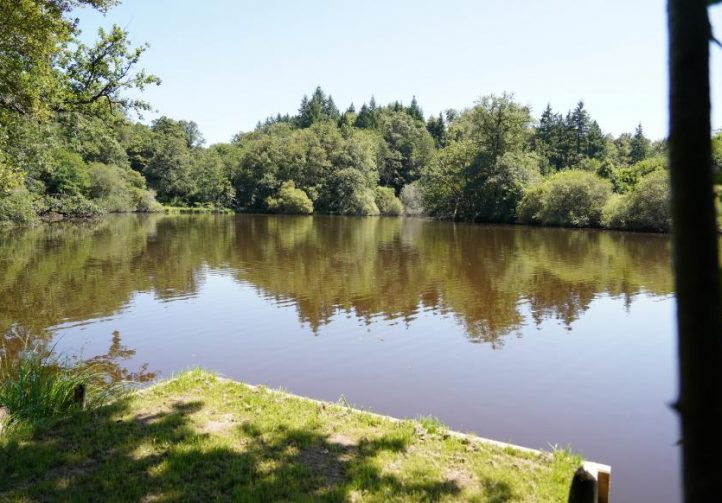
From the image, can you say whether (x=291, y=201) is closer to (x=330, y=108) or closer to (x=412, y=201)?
(x=412, y=201)

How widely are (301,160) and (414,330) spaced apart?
6417cm

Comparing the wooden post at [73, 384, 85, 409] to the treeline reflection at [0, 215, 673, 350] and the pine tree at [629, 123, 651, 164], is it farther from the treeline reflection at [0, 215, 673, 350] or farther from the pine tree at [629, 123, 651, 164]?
the pine tree at [629, 123, 651, 164]

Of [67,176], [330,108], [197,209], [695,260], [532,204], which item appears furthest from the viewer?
[330,108]

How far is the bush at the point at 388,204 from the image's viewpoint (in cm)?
7656

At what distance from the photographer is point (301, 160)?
243 feet

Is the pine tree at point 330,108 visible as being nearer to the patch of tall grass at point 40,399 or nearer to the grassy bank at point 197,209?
the grassy bank at point 197,209

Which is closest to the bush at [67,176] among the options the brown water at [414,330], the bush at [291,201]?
the bush at [291,201]

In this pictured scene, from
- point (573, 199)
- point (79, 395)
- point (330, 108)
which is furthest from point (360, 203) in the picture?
point (79, 395)

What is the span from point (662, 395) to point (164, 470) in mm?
7782

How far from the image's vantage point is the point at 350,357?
33.6 feet

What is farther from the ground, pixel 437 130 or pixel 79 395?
pixel 437 130

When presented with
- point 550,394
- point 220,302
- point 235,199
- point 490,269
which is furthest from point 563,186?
point 235,199

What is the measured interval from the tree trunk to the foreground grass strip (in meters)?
3.51

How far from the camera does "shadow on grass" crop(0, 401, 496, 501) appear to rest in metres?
4.27
